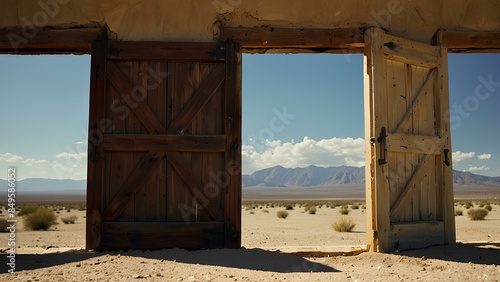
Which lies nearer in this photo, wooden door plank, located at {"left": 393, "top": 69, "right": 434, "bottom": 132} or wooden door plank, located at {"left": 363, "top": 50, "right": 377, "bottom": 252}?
wooden door plank, located at {"left": 363, "top": 50, "right": 377, "bottom": 252}

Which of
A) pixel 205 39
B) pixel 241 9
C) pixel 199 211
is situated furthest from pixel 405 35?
pixel 199 211

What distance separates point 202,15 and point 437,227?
15.0 feet

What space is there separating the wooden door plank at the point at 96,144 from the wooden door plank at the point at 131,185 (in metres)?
0.16

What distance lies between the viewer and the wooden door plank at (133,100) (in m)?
6.52

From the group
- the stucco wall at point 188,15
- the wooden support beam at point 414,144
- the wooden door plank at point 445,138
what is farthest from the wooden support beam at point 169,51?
the wooden door plank at point 445,138

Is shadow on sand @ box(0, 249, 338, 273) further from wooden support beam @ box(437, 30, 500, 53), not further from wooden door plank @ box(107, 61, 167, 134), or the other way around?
wooden support beam @ box(437, 30, 500, 53)

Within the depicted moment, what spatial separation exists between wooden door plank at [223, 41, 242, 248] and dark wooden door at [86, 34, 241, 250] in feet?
0.04

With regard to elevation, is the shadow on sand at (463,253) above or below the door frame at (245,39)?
below

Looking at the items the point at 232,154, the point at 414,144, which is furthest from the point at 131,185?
the point at 414,144

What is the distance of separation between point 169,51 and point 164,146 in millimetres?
1340

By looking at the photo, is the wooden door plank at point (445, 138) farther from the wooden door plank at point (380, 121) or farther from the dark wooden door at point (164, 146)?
the dark wooden door at point (164, 146)

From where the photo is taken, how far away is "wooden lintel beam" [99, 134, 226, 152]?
6.46 meters

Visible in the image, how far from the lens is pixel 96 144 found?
645 cm

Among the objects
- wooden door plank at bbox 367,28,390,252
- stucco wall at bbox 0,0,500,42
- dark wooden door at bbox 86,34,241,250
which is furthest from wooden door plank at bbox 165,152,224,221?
wooden door plank at bbox 367,28,390,252
